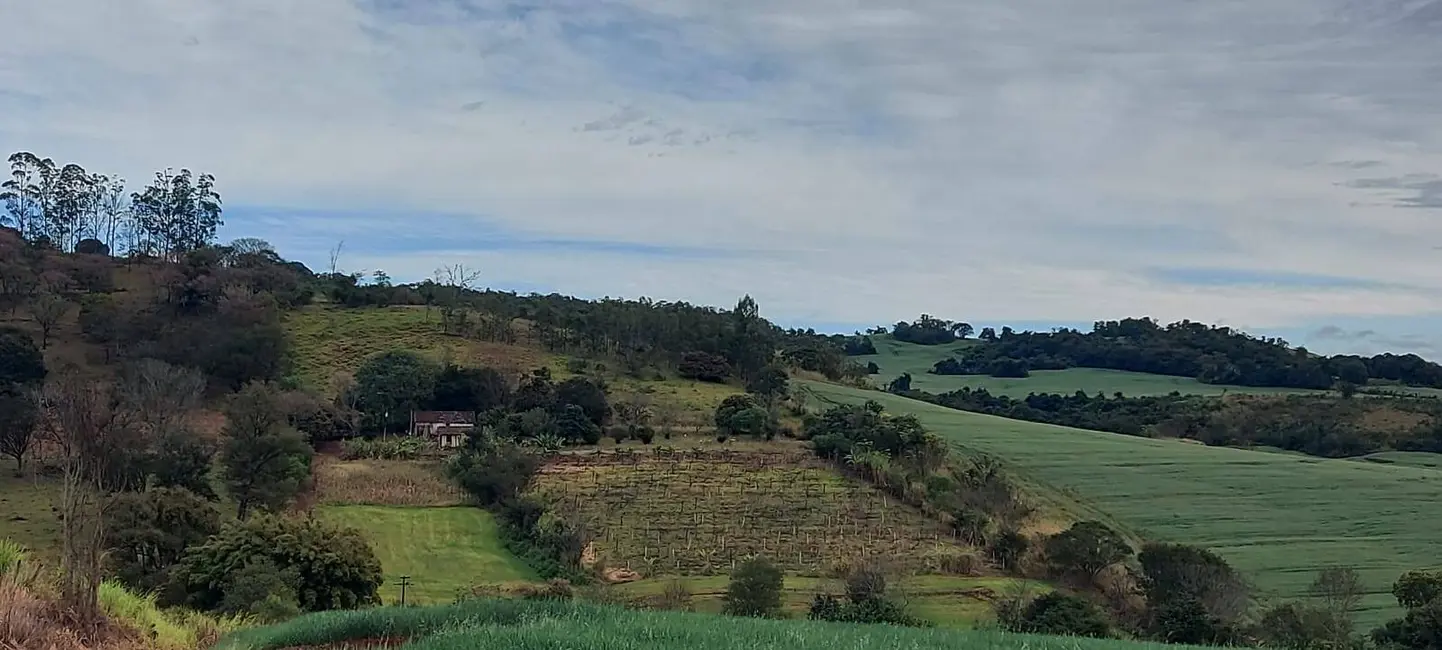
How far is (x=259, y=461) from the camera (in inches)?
1417

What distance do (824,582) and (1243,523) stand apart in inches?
850

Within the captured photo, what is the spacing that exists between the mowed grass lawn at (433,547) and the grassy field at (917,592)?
15.4ft

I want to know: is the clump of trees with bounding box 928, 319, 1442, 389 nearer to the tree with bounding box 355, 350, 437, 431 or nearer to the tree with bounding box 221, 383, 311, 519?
the tree with bounding box 355, 350, 437, 431

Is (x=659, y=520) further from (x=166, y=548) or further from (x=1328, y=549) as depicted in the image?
(x=1328, y=549)

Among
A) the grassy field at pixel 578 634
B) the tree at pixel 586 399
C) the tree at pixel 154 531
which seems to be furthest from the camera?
the tree at pixel 586 399

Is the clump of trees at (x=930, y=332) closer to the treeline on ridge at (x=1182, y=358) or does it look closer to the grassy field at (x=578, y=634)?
the treeline on ridge at (x=1182, y=358)

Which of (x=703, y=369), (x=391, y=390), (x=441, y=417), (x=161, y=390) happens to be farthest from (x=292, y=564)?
(x=703, y=369)

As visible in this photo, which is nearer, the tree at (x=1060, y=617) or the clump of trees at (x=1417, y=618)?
the tree at (x=1060, y=617)

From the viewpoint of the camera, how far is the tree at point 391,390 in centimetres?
5322

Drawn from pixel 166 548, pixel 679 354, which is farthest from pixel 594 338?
pixel 166 548

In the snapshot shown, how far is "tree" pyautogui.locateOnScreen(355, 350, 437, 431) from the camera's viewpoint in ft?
175

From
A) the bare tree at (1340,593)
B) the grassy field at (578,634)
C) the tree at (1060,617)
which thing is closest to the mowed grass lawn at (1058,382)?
the bare tree at (1340,593)

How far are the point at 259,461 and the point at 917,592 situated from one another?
21301mm

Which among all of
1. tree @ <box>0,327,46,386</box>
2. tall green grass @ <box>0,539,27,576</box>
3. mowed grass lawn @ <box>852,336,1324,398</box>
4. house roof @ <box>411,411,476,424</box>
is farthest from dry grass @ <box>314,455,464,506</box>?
mowed grass lawn @ <box>852,336,1324,398</box>
